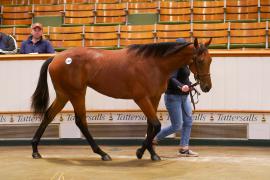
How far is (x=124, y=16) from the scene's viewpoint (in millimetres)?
11648

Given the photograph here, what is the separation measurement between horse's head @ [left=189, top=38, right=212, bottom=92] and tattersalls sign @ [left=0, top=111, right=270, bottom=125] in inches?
49.2

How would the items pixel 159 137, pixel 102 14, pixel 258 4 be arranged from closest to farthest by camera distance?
pixel 159 137 → pixel 258 4 → pixel 102 14

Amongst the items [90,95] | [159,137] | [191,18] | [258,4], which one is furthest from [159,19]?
[159,137]

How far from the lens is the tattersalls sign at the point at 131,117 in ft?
20.9

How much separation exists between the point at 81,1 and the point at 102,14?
5.39 feet

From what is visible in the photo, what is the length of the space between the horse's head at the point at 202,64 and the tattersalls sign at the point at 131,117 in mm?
1249

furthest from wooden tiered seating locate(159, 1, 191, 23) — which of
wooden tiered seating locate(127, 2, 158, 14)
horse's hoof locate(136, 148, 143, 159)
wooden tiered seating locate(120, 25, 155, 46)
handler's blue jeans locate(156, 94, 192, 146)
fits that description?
horse's hoof locate(136, 148, 143, 159)

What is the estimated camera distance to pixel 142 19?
11.6 m

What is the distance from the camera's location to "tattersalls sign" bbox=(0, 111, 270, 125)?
6363mm

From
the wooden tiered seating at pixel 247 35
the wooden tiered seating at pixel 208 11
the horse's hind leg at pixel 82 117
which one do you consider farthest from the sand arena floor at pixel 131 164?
the wooden tiered seating at pixel 208 11

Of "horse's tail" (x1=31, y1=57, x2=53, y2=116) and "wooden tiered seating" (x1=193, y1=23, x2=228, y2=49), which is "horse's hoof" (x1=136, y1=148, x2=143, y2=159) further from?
"wooden tiered seating" (x1=193, y1=23, x2=228, y2=49)

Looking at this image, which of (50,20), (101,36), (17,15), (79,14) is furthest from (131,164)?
(17,15)

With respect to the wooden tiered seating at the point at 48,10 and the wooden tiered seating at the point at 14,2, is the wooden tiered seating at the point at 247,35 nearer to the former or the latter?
the wooden tiered seating at the point at 48,10

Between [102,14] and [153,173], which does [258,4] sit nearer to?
[102,14]
